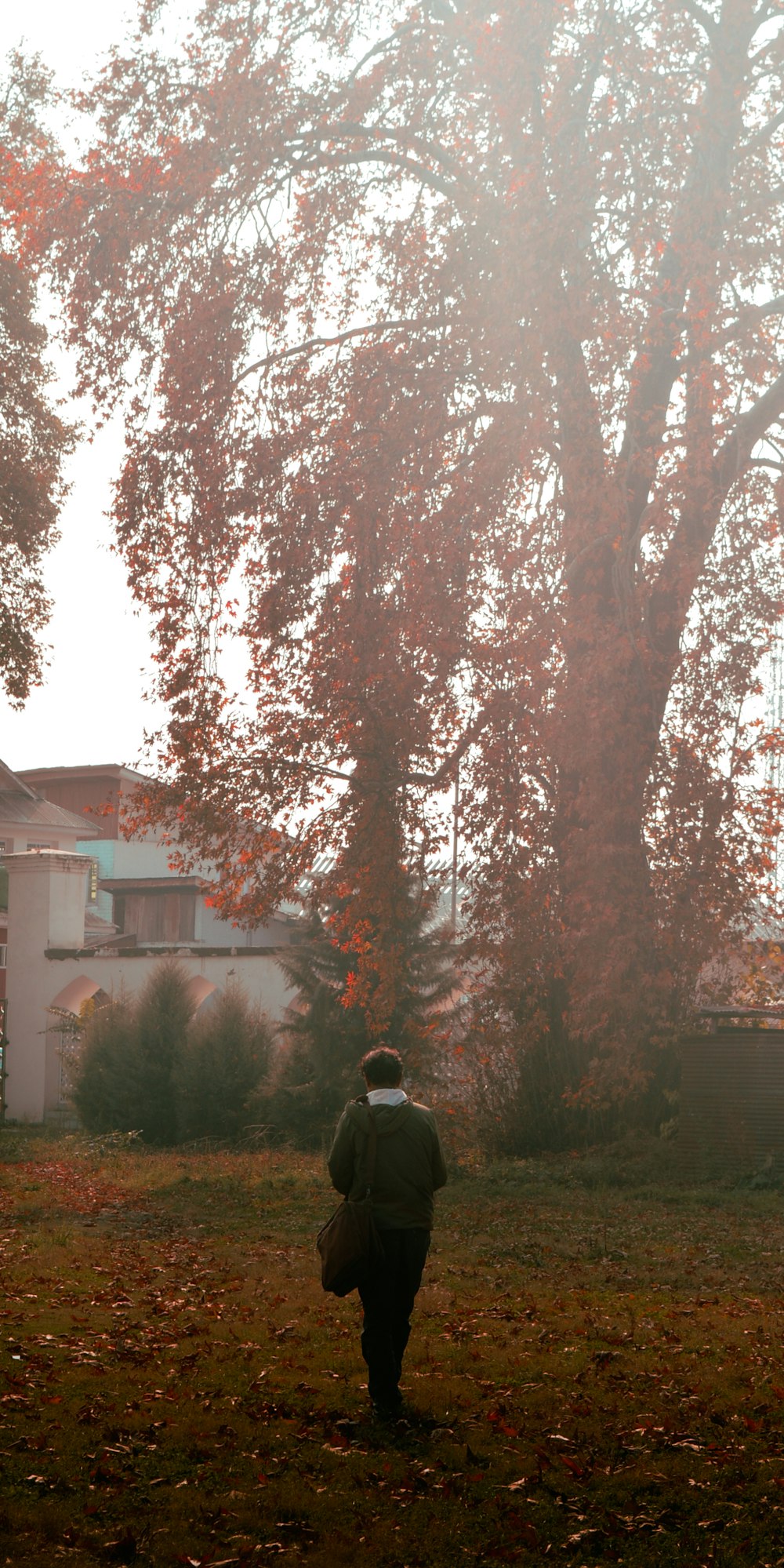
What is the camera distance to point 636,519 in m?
13.5

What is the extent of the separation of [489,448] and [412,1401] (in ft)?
26.1

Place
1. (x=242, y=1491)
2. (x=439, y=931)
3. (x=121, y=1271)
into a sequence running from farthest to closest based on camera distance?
1. (x=439, y=931)
2. (x=121, y=1271)
3. (x=242, y=1491)

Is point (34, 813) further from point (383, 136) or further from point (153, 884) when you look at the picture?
point (383, 136)

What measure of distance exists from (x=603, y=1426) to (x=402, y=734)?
775 centimetres

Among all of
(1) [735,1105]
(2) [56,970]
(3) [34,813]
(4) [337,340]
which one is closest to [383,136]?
(4) [337,340]

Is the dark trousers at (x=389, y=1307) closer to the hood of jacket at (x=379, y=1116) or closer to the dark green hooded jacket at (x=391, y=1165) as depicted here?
the dark green hooded jacket at (x=391, y=1165)

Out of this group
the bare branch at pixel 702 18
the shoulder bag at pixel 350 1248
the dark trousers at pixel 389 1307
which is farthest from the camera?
the bare branch at pixel 702 18

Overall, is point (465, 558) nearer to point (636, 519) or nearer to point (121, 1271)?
point (636, 519)

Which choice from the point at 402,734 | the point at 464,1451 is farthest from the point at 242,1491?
the point at 402,734

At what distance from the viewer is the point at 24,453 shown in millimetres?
23828

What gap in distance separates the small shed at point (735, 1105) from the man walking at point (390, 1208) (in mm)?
10978

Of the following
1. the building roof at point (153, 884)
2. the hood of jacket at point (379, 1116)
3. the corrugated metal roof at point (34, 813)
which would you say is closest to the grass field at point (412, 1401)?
the hood of jacket at point (379, 1116)

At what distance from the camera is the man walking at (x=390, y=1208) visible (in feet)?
22.4

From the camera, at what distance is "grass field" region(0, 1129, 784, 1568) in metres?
5.43
